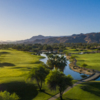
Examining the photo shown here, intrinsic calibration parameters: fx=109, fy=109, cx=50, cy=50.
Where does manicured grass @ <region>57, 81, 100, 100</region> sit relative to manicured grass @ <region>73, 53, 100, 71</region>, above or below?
above

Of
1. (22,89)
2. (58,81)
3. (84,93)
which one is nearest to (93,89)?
(84,93)

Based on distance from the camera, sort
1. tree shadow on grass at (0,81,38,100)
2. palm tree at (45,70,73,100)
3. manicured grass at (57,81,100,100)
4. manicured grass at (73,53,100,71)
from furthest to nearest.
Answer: manicured grass at (73,53,100,71) < tree shadow on grass at (0,81,38,100) < manicured grass at (57,81,100,100) < palm tree at (45,70,73,100)

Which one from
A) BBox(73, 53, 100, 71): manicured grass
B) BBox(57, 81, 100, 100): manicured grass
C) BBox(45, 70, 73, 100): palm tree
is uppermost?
BBox(45, 70, 73, 100): palm tree

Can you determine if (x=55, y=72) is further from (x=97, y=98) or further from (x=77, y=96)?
(x=97, y=98)

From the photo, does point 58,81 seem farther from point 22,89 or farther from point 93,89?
point 22,89

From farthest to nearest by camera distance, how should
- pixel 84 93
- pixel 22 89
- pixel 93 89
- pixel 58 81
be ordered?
pixel 22 89
pixel 93 89
pixel 84 93
pixel 58 81

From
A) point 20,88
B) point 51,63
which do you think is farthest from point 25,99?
Answer: point 51,63

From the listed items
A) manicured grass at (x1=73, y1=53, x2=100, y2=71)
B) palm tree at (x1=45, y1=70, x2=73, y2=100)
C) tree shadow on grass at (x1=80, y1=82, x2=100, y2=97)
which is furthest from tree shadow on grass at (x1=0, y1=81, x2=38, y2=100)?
manicured grass at (x1=73, y1=53, x2=100, y2=71)

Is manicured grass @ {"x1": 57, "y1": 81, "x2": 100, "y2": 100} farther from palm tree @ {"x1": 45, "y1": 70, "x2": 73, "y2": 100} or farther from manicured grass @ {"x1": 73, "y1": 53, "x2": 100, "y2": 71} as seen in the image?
manicured grass @ {"x1": 73, "y1": 53, "x2": 100, "y2": 71}

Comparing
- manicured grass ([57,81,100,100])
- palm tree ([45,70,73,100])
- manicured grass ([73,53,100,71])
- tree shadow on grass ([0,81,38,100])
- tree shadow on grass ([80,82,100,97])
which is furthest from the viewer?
manicured grass ([73,53,100,71])

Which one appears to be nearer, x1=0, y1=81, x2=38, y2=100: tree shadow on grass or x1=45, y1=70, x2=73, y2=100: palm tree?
x1=45, y1=70, x2=73, y2=100: palm tree
